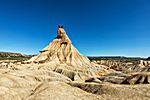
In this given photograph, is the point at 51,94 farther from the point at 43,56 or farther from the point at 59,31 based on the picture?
the point at 59,31

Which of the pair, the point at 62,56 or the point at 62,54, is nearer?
the point at 62,56

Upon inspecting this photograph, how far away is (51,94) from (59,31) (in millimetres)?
70435

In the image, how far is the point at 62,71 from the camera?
168 ft

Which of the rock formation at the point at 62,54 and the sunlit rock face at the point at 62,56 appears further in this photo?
the rock formation at the point at 62,54

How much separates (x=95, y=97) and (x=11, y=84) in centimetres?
1338

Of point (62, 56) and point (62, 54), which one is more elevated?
point (62, 54)

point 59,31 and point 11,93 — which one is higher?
point 59,31

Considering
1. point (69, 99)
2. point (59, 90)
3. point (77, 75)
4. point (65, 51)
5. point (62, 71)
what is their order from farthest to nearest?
point (65, 51), point (62, 71), point (77, 75), point (59, 90), point (69, 99)

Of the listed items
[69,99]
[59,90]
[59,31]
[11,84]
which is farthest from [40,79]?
[59,31]

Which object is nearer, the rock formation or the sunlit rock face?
the sunlit rock face

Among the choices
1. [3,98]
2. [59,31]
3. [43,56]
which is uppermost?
[59,31]

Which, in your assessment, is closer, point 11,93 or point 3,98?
point 3,98

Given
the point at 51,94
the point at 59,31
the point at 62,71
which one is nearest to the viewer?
the point at 51,94

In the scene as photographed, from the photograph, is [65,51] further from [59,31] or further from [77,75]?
[77,75]
